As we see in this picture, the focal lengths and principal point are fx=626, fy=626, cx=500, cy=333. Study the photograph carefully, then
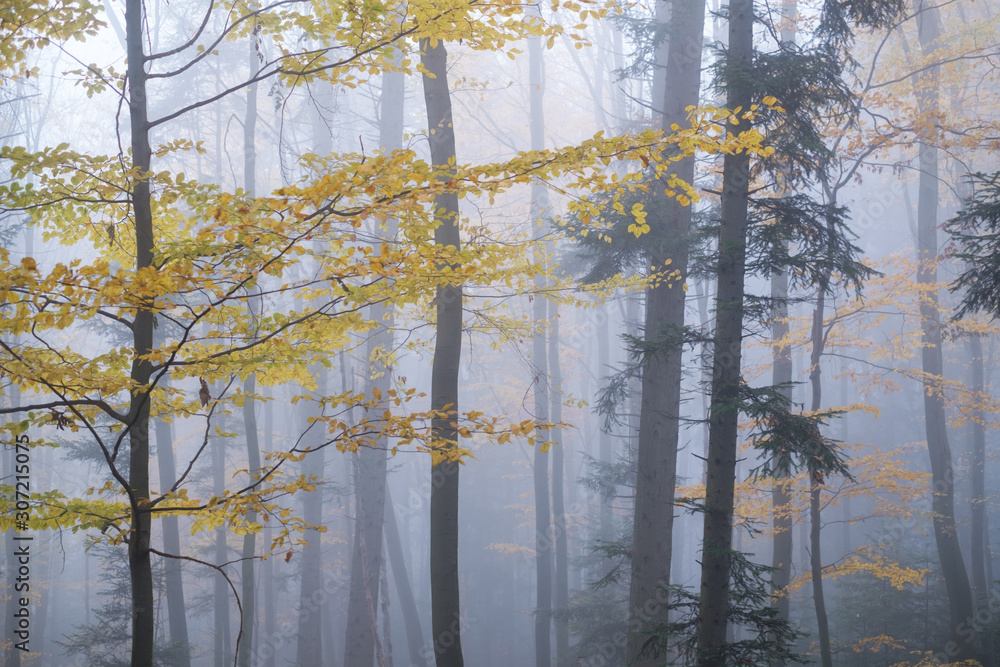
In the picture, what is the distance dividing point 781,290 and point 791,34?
19.7ft

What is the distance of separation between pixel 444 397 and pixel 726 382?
2514 millimetres

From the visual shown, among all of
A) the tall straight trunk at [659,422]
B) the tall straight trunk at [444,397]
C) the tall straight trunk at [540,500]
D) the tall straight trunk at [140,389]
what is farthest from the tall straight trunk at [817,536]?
the tall straight trunk at [140,389]

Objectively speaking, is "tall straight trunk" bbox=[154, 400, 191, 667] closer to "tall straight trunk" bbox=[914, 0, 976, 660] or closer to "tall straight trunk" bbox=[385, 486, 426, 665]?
"tall straight trunk" bbox=[385, 486, 426, 665]

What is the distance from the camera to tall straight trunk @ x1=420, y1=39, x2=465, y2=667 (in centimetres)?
510

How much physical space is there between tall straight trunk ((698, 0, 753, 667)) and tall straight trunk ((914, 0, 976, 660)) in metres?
5.64

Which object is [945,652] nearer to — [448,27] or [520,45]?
[448,27]

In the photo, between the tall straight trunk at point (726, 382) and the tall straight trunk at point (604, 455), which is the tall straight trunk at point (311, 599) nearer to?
the tall straight trunk at point (604, 455)

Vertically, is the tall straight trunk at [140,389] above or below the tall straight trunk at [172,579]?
above

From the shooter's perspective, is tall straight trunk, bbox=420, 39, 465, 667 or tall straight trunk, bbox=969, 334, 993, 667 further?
tall straight trunk, bbox=969, 334, 993, 667

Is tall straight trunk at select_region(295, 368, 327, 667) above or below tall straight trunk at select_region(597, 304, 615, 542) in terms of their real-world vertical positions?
below

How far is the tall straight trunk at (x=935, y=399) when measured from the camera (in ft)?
36.8

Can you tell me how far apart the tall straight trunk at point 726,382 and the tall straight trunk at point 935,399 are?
5.64 m

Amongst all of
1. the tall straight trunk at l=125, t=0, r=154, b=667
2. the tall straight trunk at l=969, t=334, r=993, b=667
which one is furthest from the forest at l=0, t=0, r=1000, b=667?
the tall straight trunk at l=969, t=334, r=993, b=667

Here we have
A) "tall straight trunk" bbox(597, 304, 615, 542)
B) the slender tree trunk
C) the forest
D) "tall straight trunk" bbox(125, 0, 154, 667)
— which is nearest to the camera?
the forest
